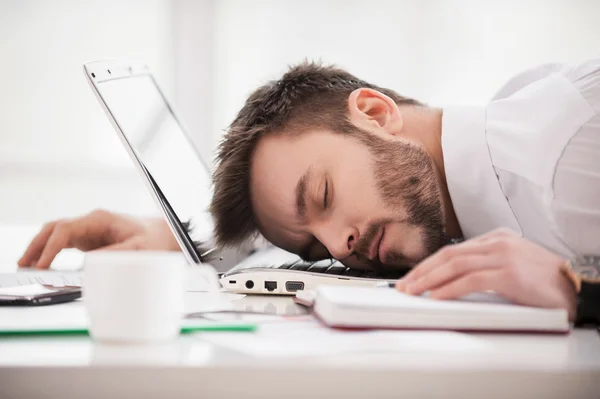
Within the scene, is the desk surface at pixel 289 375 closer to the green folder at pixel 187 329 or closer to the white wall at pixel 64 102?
the green folder at pixel 187 329

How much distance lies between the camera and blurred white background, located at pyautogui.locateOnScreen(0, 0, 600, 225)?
322 centimetres

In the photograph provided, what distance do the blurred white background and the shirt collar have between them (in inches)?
74.7

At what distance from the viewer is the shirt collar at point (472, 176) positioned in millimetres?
1229

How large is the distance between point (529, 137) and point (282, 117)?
0.49m

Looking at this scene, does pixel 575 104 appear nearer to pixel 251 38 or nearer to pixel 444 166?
pixel 444 166

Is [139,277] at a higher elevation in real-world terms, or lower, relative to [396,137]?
higher

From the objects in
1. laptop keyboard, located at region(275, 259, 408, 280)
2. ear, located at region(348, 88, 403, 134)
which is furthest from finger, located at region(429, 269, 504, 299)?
ear, located at region(348, 88, 403, 134)

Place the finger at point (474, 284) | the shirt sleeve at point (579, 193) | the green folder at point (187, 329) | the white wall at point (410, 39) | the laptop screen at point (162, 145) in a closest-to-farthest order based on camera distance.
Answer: the green folder at point (187, 329), the finger at point (474, 284), the shirt sleeve at point (579, 193), the laptop screen at point (162, 145), the white wall at point (410, 39)

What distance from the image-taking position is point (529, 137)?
111 cm

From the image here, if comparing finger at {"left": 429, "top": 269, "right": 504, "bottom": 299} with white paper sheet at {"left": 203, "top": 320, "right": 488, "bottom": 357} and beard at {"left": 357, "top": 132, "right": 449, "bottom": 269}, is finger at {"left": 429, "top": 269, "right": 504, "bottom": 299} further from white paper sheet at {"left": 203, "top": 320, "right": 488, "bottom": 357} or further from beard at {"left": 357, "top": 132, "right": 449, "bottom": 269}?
beard at {"left": 357, "top": 132, "right": 449, "bottom": 269}

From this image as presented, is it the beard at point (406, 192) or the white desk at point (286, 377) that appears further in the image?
the beard at point (406, 192)

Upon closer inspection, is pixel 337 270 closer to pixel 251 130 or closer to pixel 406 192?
pixel 406 192

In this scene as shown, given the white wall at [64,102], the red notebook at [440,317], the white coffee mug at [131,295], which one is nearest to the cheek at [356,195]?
the red notebook at [440,317]

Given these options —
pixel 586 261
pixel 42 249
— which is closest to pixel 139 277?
pixel 586 261
